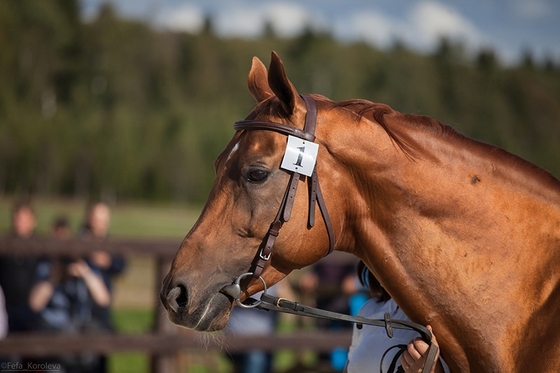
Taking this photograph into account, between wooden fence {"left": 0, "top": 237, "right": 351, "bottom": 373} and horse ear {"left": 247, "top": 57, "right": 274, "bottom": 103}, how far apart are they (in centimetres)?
281

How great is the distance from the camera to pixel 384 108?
2.26 m

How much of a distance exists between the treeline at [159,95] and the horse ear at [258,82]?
96.5 feet

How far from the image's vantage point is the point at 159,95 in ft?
212

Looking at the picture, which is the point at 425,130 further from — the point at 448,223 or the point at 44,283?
the point at 44,283

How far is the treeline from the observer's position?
4106cm

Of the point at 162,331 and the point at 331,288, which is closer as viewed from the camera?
the point at 162,331

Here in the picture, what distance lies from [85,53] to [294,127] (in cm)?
5057

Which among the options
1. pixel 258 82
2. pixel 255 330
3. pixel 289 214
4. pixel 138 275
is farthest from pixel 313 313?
pixel 138 275

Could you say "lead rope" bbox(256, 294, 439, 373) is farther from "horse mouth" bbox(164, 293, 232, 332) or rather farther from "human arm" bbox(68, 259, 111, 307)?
"human arm" bbox(68, 259, 111, 307)

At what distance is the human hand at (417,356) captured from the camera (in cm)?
212

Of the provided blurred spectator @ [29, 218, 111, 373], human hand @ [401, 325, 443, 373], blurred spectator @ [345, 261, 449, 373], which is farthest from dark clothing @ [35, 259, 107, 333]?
human hand @ [401, 325, 443, 373]

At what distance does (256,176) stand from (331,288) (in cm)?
493

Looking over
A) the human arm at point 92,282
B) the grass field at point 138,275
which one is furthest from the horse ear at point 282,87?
the human arm at point 92,282

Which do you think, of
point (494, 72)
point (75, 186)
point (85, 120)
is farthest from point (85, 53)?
point (494, 72)
